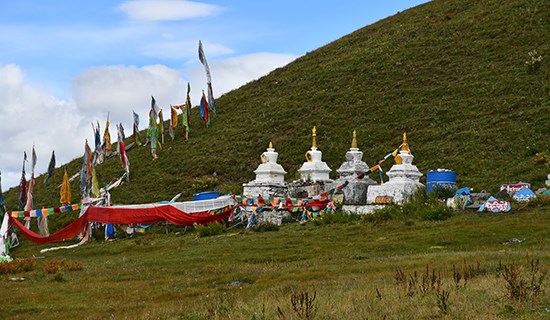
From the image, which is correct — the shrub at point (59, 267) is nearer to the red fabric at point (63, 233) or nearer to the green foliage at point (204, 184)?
the red fabric at point (63, 233)

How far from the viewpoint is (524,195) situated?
2806 cm

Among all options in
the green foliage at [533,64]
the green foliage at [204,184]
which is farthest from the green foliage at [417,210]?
the green foliage at [533,64]

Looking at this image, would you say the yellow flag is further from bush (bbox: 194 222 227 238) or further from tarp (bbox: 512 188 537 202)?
tarp (bbox: 512 188 537 202)

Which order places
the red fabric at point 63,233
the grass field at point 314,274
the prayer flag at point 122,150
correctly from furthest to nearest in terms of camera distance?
the prayer flag at point 122,150, the red fabric at point 63,233, the grass field at point 314,274

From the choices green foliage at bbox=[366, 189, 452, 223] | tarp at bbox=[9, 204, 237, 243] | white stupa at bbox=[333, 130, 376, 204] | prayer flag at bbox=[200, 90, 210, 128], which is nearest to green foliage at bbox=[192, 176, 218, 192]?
tarp at bbox=[9, 204, 237, 243]

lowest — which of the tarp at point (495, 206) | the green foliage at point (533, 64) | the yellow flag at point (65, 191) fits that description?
the tarp at point (495, 206)

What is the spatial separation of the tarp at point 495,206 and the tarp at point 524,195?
119 centimetres

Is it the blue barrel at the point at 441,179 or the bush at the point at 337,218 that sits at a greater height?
the blue barrel at the point at 441,179

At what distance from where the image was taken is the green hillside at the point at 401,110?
137 ft

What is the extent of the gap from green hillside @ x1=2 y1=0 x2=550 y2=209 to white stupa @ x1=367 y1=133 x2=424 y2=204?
11.9ft

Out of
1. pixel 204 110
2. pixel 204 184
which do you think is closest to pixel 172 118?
pixel 204 110

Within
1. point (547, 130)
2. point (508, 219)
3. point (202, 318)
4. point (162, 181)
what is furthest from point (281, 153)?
point (202, 318)

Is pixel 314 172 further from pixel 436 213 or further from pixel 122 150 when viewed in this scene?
pixel 122 150

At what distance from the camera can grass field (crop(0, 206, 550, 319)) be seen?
1287 cm
